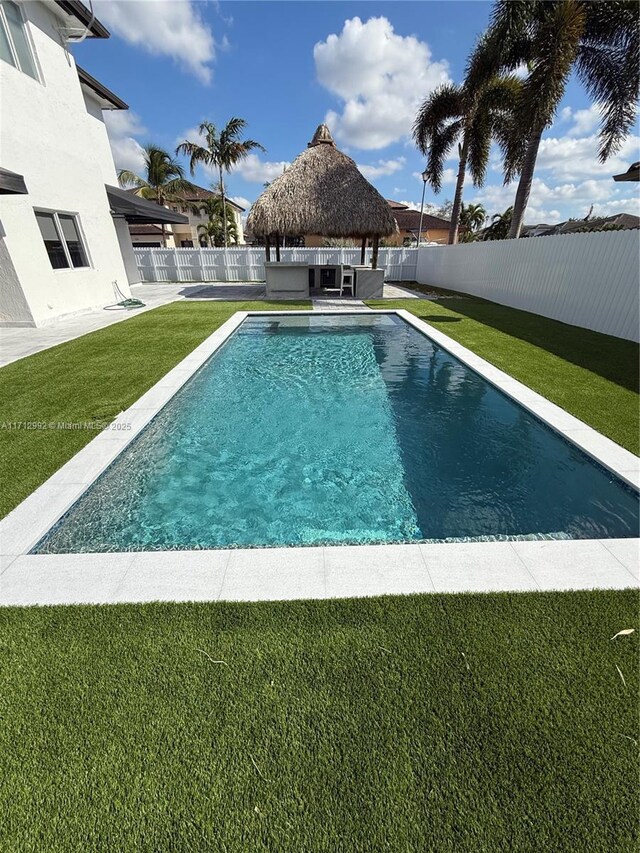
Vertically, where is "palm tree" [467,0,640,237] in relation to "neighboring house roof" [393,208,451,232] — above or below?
above

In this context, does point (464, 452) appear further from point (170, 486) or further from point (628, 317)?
point (628, 317)

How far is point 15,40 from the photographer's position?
9.62 metres

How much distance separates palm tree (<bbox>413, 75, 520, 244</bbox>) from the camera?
15630mm

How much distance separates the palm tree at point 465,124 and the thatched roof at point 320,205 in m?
5.97

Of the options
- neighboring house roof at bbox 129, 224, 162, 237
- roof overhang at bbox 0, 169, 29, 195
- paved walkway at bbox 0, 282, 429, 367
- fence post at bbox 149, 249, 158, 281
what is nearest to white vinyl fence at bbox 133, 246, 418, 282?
fence post at bbox 149, 249, 158, 281

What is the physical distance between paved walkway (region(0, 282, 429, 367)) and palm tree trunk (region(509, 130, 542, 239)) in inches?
Answer: 168

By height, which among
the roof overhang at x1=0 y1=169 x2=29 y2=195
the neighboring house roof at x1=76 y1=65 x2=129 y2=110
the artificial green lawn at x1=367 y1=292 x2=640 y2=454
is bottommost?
the artificial green lawn at x1=367 y1=292 x2=640 y2=454

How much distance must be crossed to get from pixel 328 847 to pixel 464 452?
4070mm

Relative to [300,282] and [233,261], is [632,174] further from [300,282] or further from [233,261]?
[233,261]

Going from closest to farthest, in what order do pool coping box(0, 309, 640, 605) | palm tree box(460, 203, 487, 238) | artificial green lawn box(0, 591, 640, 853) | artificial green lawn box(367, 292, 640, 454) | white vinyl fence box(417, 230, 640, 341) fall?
artificial green lawn box(0, 591, 640, 853) → pool coping box(0, 309, 640, 605) → artificial green lawn box(367, 292, 640, 454) → white vinyl fence box(417, 230, 640, 341) → palm tree box(460, 203, 487, 238)

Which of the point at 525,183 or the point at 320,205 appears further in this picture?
the point at 320,205

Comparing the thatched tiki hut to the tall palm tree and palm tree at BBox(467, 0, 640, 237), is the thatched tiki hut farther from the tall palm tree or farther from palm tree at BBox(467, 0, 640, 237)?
the tall palm tree

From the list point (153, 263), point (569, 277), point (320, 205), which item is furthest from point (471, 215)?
point (569, 277)

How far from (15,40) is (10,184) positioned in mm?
5019
